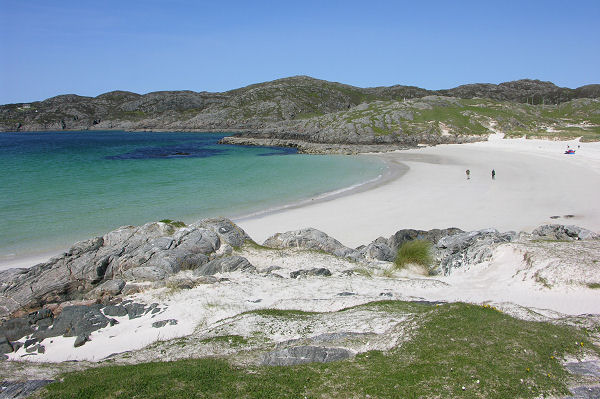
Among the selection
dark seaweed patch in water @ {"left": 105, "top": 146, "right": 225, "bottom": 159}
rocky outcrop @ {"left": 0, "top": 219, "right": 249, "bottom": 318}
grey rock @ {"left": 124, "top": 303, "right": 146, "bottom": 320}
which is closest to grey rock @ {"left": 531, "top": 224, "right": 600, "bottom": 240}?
rocky outcrop @ {"left": 0, "top": 219, "right": 249, "bottom": 318}

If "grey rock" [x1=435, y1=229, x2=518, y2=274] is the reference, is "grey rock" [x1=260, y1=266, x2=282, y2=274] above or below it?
below

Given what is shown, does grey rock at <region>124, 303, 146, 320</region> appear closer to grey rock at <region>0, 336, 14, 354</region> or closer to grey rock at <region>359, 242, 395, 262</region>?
grey rock at <region>0, 336, 14, 354</region>

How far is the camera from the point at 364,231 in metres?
30.1

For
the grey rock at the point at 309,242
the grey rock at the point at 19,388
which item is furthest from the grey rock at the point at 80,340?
the grey rock at the point at 309,242

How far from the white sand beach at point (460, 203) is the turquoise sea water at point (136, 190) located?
21.3ft

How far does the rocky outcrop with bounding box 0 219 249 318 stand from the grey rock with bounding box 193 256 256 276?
0.12m

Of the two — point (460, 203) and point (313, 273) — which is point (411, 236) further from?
point (460, 203)

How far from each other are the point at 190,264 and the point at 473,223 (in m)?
22.0

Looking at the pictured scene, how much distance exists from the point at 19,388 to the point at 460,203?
3608cm

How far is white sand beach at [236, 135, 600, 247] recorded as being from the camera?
1204 inches

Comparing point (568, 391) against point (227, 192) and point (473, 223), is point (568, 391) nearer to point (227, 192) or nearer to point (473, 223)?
point (473, 223)

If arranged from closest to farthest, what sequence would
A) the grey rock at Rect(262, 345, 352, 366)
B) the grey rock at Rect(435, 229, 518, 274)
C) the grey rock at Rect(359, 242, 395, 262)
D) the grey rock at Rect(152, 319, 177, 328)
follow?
the grey rock at Rect(262, 345, 352, 366)
the grey rock at Rect(152, 319, 177, 328)
the grey rock at Rect(435, 229, 518, 274)
the grey rock at Rect(359, 242, 395, 262)

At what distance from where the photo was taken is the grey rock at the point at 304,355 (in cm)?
1037

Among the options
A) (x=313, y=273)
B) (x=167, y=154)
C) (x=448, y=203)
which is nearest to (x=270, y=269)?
(x=313, y=273)
